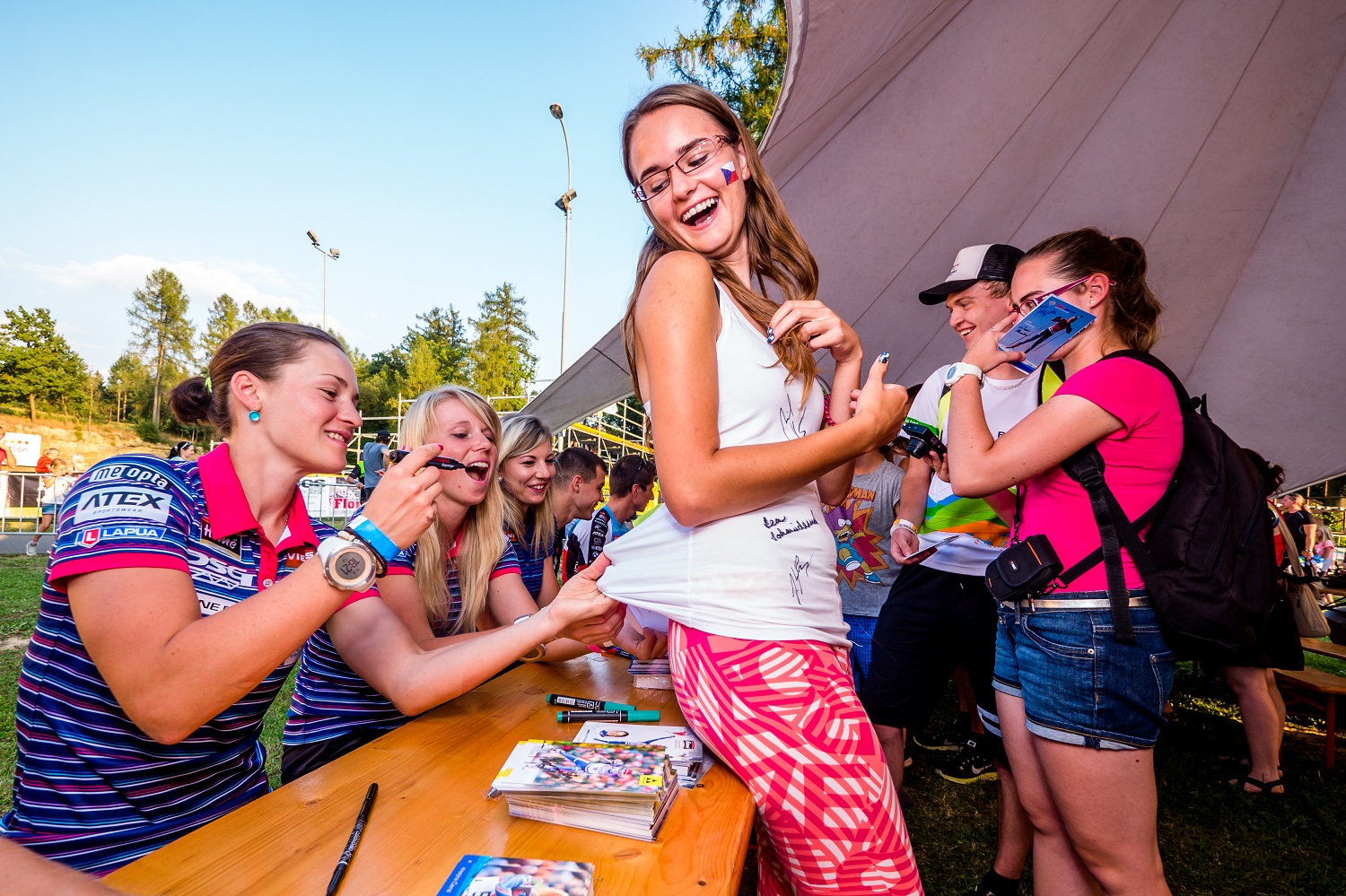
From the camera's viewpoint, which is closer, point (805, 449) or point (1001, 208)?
point (805, 449)

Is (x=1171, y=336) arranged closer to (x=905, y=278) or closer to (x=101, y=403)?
(x=905, y=278)

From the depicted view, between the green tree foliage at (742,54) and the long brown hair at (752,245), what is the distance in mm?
7153

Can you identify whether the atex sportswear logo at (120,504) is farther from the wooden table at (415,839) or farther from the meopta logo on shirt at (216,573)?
the wooden table at (415,839)

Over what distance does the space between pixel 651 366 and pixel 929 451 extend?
120cm

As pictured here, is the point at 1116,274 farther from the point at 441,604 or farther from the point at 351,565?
the point at 441,604

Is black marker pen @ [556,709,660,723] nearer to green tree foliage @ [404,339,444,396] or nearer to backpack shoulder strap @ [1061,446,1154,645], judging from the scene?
backpack shoulder strap @ [1061,446,1154,645]

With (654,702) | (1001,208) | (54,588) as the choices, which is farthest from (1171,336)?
(54,588)

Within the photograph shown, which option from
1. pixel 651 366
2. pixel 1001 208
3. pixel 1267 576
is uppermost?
pixel 1001 208

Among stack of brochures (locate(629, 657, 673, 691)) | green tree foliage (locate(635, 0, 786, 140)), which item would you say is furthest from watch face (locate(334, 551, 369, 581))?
green tree foliage (locate(635, 0, 786, 140))

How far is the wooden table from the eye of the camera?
2.80ft

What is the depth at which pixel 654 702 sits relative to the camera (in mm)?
1664

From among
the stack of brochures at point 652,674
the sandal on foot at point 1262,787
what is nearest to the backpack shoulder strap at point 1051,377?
the stack of brochures at point 652,674

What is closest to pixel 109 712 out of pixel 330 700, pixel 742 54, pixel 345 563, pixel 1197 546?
pixel 345 563

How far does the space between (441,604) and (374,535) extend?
113 cm
